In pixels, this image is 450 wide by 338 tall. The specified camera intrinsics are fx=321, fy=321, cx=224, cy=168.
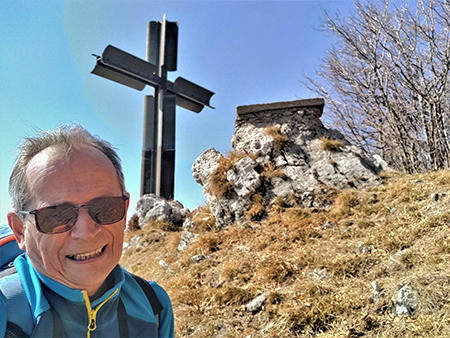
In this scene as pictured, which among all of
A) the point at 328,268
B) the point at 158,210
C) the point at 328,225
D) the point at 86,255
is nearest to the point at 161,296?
the point at 86,255

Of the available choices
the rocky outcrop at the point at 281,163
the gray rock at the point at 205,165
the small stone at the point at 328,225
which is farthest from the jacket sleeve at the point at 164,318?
the gray rock at the point at 205,165

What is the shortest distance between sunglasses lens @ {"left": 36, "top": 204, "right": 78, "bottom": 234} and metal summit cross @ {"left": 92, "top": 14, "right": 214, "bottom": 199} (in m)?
9.92

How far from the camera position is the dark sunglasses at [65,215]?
117cm

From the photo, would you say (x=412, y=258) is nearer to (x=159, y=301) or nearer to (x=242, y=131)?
(x=159, y=301)

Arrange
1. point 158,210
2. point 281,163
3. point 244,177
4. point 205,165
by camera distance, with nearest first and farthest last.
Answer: point 244,177 < point 281,163 < point 205,165 < point 158,210

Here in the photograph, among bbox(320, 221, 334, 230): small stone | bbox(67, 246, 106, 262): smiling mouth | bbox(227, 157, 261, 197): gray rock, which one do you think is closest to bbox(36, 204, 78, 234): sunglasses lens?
bbox(67, 246, 106, 262): smiling mouth

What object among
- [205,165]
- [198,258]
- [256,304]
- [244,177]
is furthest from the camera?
[205,165]

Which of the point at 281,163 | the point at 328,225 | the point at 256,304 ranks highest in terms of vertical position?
the point at 281,163

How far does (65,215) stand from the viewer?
1.18 meters

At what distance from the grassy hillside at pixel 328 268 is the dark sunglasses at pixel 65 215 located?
2530 mm

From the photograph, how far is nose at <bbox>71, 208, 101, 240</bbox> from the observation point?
46.3 inches

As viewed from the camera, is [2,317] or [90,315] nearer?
[2,317]

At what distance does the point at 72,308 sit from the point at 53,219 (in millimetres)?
339

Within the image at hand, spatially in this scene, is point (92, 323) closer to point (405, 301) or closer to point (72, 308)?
point (72, 308)
